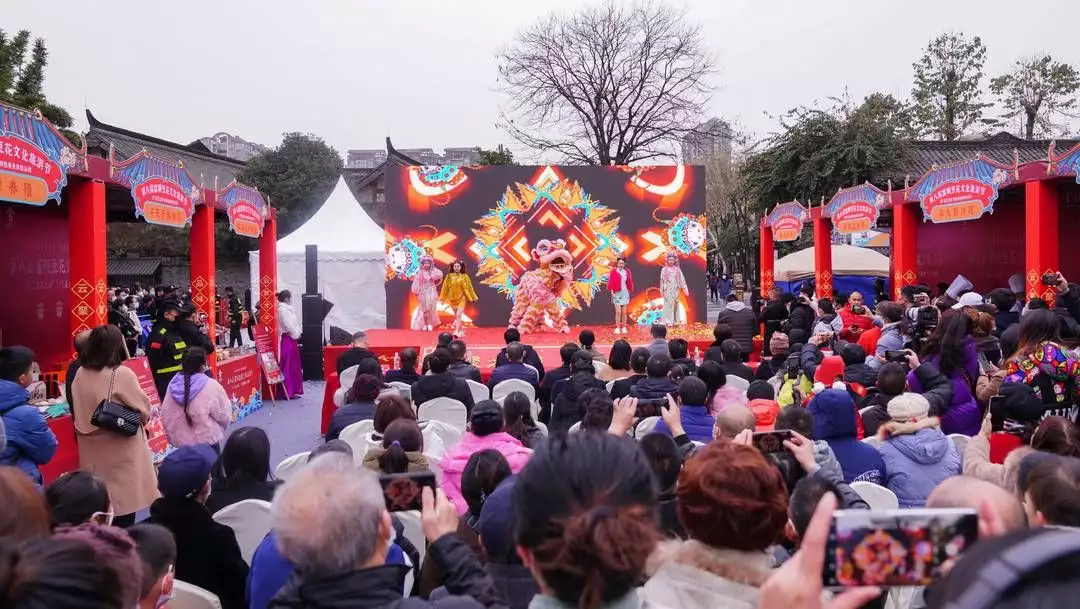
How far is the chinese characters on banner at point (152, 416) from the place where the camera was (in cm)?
657

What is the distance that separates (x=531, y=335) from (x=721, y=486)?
11.6 metres

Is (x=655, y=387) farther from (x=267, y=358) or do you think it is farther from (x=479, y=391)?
(x=267, y=358)

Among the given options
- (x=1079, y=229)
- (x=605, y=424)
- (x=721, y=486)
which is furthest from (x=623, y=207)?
(x=721, y=486)

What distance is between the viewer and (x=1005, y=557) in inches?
35.0

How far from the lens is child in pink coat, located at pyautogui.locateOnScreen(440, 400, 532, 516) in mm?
3363

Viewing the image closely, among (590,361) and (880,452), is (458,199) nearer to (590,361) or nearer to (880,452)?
(590,361)

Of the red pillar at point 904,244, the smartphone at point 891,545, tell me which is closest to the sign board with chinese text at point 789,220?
the red pillar at point 904,244

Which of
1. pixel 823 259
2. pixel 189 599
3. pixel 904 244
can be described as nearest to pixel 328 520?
pixel 189 599

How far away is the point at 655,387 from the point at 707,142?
2691 cm

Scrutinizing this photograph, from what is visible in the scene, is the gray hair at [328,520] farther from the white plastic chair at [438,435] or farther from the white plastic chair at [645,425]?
the white plastic chair at [438,435]

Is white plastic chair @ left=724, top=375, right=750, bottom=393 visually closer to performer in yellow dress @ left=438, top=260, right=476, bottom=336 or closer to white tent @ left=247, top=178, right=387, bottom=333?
performer in yellow dress @ left=438, top=260, right=476, bottom=336

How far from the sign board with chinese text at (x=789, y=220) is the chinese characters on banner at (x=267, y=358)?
9.37 metres

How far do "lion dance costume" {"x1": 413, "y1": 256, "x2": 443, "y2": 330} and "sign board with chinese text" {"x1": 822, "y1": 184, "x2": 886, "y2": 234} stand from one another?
22.4 feet

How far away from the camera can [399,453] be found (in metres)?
2.96
